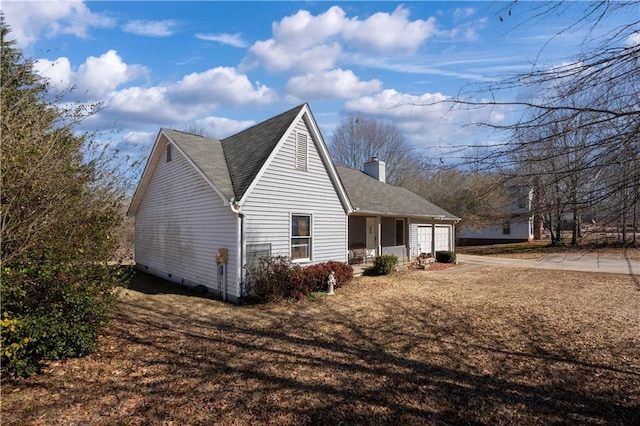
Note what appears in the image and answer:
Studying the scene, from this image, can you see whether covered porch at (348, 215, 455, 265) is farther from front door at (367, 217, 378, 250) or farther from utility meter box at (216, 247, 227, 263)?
utility meter box at (216, 247, 227, 263)

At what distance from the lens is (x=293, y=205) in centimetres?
1285

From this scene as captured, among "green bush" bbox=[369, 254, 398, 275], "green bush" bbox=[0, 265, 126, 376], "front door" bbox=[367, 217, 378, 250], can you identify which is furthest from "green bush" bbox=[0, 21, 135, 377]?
"front door" bbox=[367, 217, 378, 250]

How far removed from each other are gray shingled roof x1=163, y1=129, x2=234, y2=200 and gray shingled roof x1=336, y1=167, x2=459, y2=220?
19.8 feet

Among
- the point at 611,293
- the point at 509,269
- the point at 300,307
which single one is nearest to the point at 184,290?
the point at 300,307

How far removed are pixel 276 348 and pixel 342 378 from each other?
175 cm

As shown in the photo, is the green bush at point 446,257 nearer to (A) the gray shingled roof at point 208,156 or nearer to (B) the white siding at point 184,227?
(A) the gray shingled roof at point 208,156

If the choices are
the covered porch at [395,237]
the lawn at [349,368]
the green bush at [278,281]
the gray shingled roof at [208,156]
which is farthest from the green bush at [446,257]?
the gray shingled roof at [208,156]

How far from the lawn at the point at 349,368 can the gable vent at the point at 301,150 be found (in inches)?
206

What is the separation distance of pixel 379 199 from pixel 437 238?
671 centimetres

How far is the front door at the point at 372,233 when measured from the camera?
20484mm

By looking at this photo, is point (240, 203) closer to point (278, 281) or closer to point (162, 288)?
point (278, 281)

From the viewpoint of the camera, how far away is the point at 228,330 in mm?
8023

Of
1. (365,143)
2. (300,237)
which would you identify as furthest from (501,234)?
(300,237)

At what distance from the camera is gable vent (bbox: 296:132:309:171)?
42.9 ft
